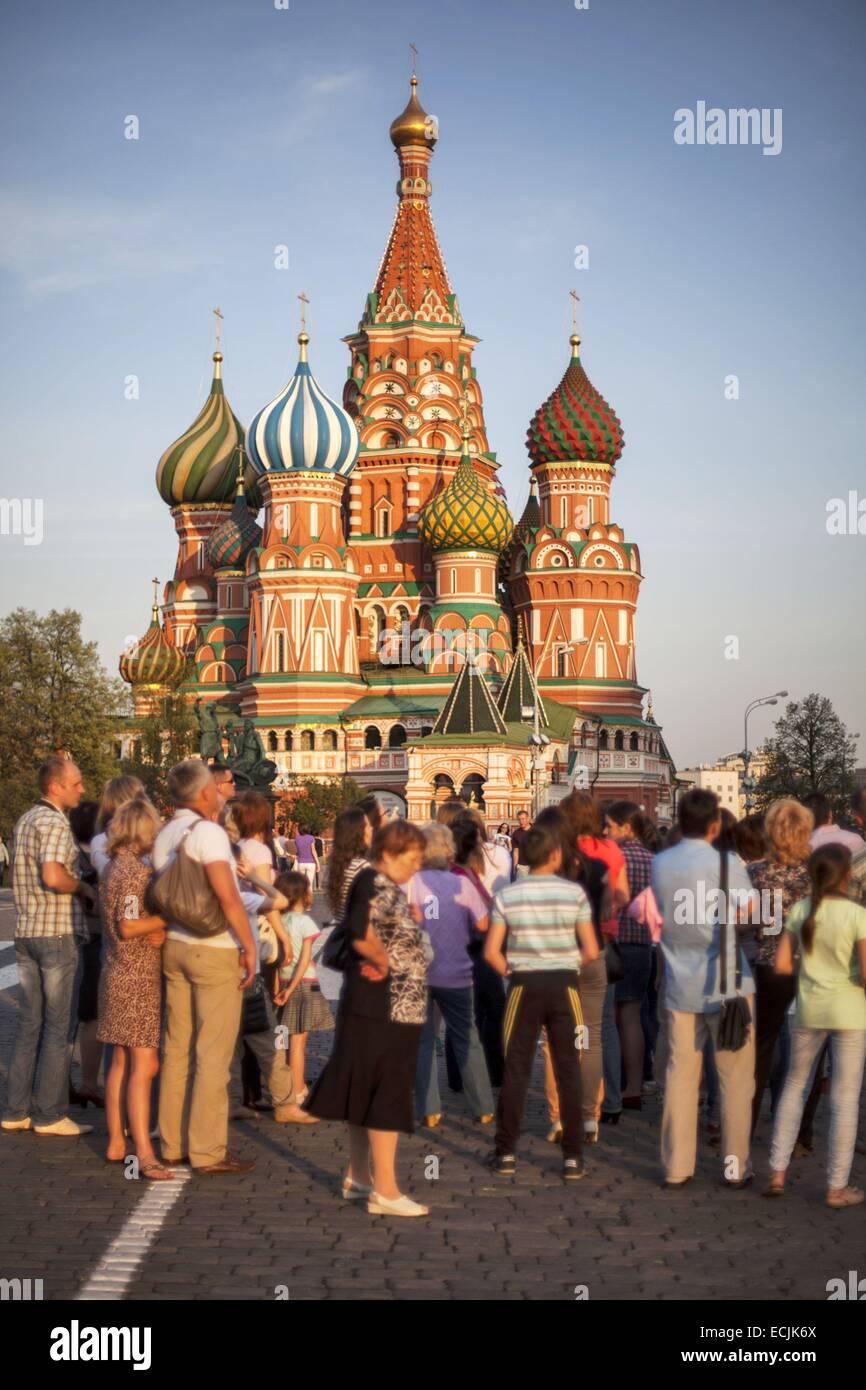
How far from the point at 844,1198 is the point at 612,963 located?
2.15 m

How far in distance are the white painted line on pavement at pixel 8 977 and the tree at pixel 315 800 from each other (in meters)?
37.4

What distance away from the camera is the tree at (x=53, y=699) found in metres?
54.2

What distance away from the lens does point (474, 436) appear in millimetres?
71625

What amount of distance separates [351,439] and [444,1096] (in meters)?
56.4

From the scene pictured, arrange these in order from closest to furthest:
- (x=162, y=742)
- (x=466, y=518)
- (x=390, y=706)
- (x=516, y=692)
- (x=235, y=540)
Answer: (x=162, y=742) < (x=516, y=692) < (x=390, y=706) < (x=466, y=518) < (x=235, y=540)

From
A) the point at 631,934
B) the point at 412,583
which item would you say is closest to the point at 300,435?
the point at 412,583

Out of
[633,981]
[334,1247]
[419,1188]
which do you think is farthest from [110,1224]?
[633,981]

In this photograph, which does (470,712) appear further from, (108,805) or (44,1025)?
(44,1025)

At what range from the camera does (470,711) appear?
194 feet

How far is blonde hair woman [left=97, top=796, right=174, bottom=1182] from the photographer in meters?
8.46

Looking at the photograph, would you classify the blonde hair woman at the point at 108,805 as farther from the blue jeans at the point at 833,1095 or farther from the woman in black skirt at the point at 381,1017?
the blue jeans at the point at 833,1095

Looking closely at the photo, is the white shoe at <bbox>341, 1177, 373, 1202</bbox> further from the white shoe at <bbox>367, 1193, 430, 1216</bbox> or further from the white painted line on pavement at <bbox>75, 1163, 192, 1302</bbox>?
the white painted line on pavement at <bbox>75, 1163, 192, 1302</bbox>
